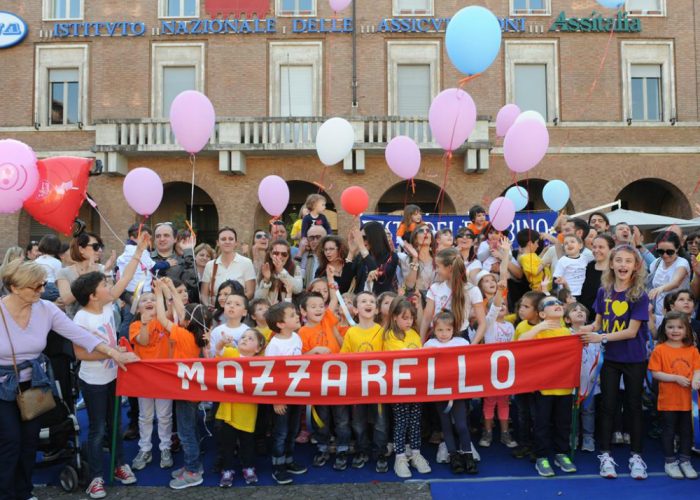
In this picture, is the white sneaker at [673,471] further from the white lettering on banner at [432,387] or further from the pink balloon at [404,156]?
the pink balloon at [404,156]

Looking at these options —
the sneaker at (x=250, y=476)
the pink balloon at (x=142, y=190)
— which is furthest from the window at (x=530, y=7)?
the sneaker at (x=250, y=476)

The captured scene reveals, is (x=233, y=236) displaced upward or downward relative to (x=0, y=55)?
downward

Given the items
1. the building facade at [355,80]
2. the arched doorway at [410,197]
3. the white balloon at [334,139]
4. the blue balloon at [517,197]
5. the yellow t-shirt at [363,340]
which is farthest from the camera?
the arched doorway at [410,197]

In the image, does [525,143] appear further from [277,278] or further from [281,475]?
[281,475]

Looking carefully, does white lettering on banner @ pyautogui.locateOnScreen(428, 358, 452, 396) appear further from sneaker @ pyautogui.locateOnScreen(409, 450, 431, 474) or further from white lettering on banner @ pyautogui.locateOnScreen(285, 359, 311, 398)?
white lettering on banner @ pyautogui.locateOnScreen(285, 359, 311, 398)

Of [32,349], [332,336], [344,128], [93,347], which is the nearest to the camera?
[32,349]

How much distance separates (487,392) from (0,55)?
742 inches

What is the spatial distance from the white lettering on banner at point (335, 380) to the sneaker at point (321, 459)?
71 centimetres

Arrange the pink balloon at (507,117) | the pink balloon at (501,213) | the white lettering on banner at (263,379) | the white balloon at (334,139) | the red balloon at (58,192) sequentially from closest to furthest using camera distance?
the white lettering on banner at (263,379) < the red balloon at (58,192) < the pink balloon at (501,213) < the white balloon at (334,139) < the pink balloon at (507,117)

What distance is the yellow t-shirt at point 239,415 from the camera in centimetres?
474

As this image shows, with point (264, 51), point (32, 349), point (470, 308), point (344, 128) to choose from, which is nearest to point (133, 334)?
point (32, 349)

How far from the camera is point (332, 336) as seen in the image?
5.26 m

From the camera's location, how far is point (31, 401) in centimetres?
395

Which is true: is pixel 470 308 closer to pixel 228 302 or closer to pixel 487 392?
pixel 487 392
